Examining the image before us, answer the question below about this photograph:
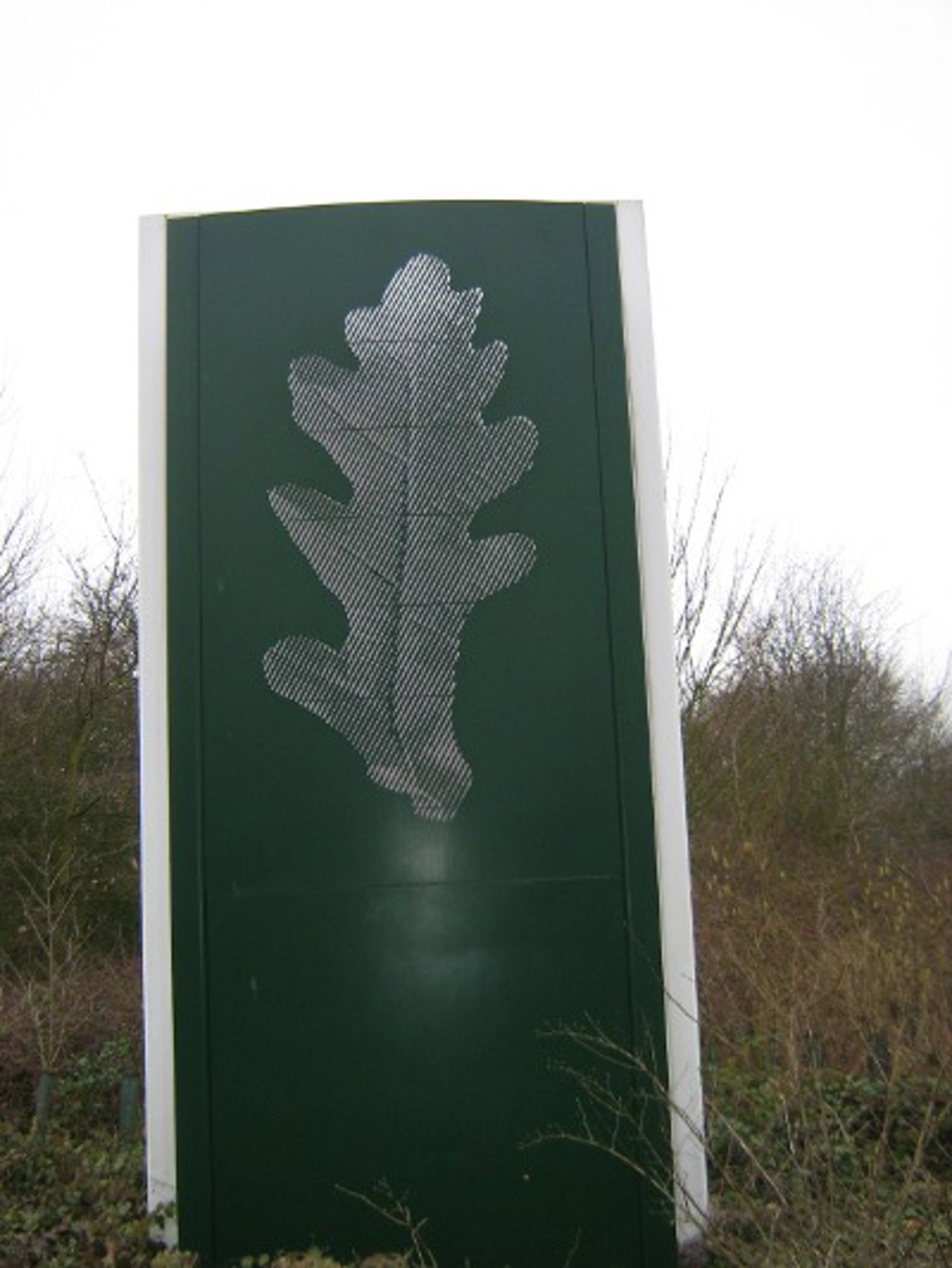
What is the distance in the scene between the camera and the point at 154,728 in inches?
172

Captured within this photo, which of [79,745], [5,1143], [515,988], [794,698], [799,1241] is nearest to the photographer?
[799,1241]

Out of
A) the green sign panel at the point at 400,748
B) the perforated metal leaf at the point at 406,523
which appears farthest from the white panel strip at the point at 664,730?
the perforated metal leaf at the point at 406,523

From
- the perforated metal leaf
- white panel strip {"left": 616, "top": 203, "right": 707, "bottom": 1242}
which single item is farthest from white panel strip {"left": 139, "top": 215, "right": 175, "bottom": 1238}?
white panel strip {"left": 616, "top": 203, "right": 707, "bottom": 1242}

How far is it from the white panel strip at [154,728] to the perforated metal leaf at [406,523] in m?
0.39

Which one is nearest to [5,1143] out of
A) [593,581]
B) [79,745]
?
[593,581]

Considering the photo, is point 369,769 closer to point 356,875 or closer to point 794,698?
point 356,875

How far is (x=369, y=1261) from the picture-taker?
4016 millimetres

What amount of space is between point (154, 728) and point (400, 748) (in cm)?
78

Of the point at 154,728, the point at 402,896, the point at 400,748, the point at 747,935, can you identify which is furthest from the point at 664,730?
the point at 747,935

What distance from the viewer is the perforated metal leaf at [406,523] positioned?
4344 millimetres

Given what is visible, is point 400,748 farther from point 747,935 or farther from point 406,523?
point 747,935

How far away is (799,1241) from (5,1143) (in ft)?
11.5

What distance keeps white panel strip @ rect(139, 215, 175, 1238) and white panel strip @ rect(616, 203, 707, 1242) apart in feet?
5.07

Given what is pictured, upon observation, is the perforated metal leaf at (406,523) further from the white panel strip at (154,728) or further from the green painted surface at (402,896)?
the white panel strip at (154,728)
